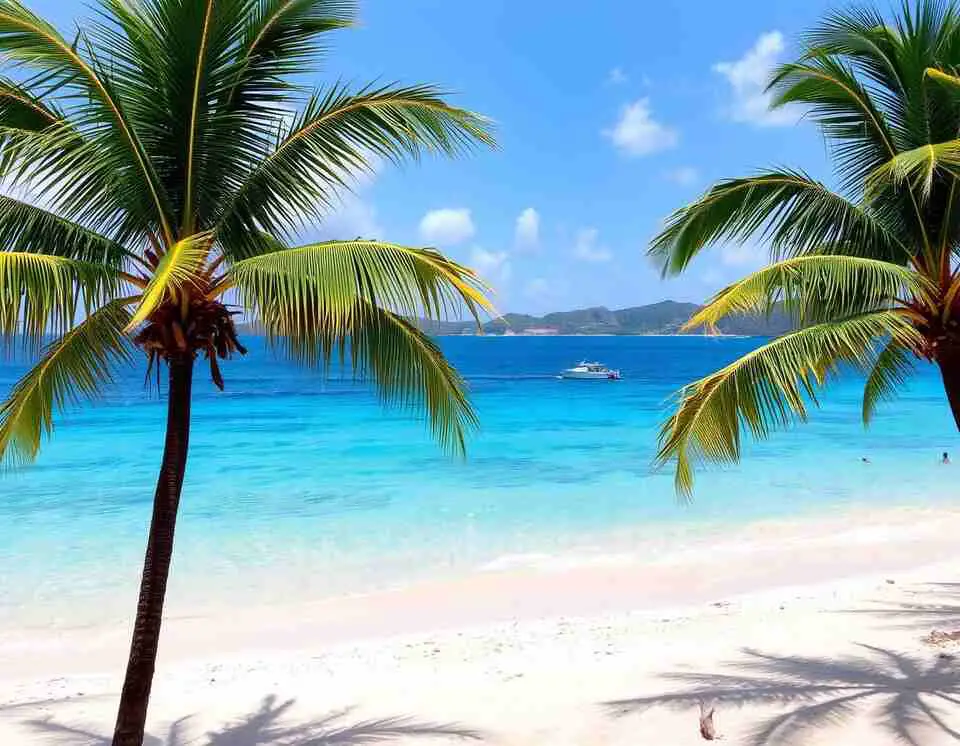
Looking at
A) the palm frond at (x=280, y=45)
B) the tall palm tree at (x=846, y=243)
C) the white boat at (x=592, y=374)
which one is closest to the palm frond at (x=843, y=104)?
the tall palm tree at (x=846, y=243)

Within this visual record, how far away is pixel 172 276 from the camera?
3770mm

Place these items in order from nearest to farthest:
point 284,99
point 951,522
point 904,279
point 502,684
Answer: point 284,99
point 904,279
point 502,684
point 951,522

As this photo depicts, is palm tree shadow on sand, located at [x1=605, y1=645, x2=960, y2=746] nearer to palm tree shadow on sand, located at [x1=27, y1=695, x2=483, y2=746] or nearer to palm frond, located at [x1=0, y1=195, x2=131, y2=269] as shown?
palm tree shadow on sand, located at [x1=27, y1=695, x2=483, y2=746]

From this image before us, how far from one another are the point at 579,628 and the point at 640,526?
654 cm

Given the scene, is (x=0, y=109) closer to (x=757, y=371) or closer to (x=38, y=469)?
(x=757, y=371)

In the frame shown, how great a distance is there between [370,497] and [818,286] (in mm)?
14484

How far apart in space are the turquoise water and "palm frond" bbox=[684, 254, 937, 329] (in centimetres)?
301

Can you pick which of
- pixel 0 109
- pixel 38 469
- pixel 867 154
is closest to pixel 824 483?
pixel 867 154

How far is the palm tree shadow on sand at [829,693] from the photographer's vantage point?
19.0ft

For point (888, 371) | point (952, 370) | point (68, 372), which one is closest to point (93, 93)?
point (68, 372)

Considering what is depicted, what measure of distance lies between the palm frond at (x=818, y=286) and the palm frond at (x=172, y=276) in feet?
10.6

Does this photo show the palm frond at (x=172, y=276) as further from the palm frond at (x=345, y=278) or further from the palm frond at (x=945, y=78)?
the palm frond at (x=945, y=78)

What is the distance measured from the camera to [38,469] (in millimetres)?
22641

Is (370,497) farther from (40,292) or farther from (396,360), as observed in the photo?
(40,292)
